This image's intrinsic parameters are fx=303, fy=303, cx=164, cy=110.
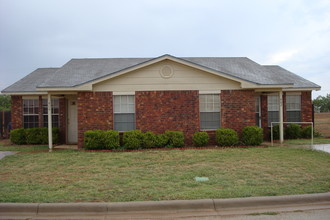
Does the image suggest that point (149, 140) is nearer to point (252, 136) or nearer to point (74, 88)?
point (74, 88)

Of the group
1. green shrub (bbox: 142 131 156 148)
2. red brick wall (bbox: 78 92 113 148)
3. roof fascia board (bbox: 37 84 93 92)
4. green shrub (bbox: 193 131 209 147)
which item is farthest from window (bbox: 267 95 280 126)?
roof fascia board (bbox: 37 84 93 92)

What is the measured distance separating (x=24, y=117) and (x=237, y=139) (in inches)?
457

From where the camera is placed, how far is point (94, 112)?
1334 cm

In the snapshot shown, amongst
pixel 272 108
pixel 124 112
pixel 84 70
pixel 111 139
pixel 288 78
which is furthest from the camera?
pixel 288 78

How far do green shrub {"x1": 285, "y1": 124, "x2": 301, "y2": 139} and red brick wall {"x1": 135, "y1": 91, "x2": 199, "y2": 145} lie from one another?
6124mm

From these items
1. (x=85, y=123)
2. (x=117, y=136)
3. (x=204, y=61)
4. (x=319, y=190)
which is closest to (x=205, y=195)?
(x=319, y=190)

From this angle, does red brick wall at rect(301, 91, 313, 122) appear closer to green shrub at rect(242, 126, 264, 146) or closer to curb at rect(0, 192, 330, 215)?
green shrub at rect(242, 126, 264, 146)

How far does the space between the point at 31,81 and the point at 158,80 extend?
28.4 feet

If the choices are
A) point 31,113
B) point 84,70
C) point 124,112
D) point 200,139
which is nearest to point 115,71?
point 84,70

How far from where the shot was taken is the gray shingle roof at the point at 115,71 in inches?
586

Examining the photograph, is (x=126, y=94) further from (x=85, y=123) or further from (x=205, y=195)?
(x=205, y=195)

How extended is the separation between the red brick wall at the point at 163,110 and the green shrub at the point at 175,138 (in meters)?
0.38

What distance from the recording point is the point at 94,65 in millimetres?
17641

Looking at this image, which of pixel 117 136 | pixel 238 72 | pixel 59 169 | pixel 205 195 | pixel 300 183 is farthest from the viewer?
pixel 238 72
